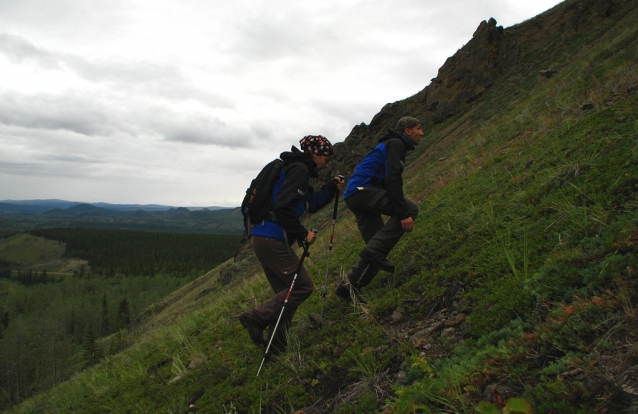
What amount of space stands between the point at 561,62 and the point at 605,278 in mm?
23849

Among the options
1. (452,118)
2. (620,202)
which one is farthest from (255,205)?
(452,118)

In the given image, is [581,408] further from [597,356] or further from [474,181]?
[474,181]

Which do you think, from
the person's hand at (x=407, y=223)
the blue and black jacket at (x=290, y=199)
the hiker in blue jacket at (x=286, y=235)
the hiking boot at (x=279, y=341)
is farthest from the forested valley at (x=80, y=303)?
the person's hand at (x=407, y=223)

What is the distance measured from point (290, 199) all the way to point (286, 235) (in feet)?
1.66

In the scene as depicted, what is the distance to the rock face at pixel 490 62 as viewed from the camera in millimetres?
25156

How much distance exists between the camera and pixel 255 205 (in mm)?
4777

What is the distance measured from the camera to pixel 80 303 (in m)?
102

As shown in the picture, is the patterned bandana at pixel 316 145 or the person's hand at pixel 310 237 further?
the patterned bandana at pixel 316 145

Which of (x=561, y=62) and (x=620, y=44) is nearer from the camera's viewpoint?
(x=620, y=44)

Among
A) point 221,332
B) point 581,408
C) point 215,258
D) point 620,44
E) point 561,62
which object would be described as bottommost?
point 215,258

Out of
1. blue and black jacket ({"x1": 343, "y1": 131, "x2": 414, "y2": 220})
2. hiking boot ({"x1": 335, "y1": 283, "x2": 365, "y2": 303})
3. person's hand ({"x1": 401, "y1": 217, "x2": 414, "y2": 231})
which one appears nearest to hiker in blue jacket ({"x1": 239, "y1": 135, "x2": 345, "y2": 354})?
blue and black jacket ({"x1": 343, "y1": 131, "x2": 414, "y2": 220})

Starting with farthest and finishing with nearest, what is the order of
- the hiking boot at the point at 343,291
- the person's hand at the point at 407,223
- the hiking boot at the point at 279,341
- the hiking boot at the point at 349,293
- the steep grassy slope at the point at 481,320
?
1. the hiking boot at the point at 343,291
2. the hiking boot at the point at 349,293
3. the person's hand at the point at 407,223
4. the hiking boot at the point at 279,341
5. the steep grassy slope at the point at 481,320

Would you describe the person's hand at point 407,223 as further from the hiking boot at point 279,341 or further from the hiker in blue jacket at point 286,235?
the hiking boot at point 279,341

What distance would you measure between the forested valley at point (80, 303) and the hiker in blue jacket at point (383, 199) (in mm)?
8868
